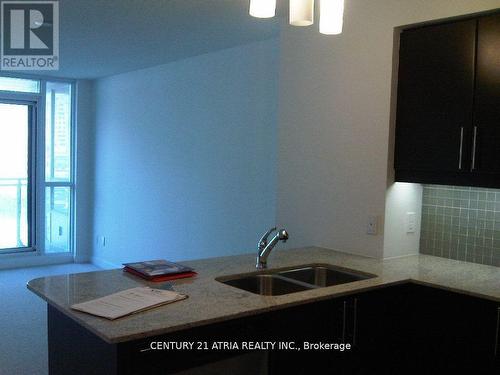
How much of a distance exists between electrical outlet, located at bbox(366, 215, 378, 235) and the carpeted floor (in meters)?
2.43

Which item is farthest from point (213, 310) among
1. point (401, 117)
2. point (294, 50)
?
point (294, 50)

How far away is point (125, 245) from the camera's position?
625 cm

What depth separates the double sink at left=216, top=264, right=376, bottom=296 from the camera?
251 cm

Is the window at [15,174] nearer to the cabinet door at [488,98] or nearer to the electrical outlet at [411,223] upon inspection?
the electrical outlet at [411,223]

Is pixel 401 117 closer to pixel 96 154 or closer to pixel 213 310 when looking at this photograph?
pixel 213 310

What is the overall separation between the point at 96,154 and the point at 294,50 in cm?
439

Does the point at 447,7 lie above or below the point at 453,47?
above

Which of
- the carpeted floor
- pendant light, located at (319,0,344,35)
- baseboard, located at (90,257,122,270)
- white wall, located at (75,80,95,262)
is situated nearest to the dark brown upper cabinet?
pendant light, located at (319,0,344,35)

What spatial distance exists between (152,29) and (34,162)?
362cm

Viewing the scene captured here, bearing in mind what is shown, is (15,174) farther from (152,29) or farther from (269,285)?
(269,285)

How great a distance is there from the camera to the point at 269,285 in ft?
8.47

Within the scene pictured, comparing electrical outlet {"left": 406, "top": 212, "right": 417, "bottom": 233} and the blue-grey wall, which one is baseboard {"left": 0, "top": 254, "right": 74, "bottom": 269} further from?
electrical outlet {"left": 406, "top": 212, "right": 417, "bottom": 233}

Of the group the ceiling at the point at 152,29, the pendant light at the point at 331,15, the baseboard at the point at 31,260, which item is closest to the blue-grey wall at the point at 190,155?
the ceiling at the point at 152,29

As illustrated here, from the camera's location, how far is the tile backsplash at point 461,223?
109 inches
